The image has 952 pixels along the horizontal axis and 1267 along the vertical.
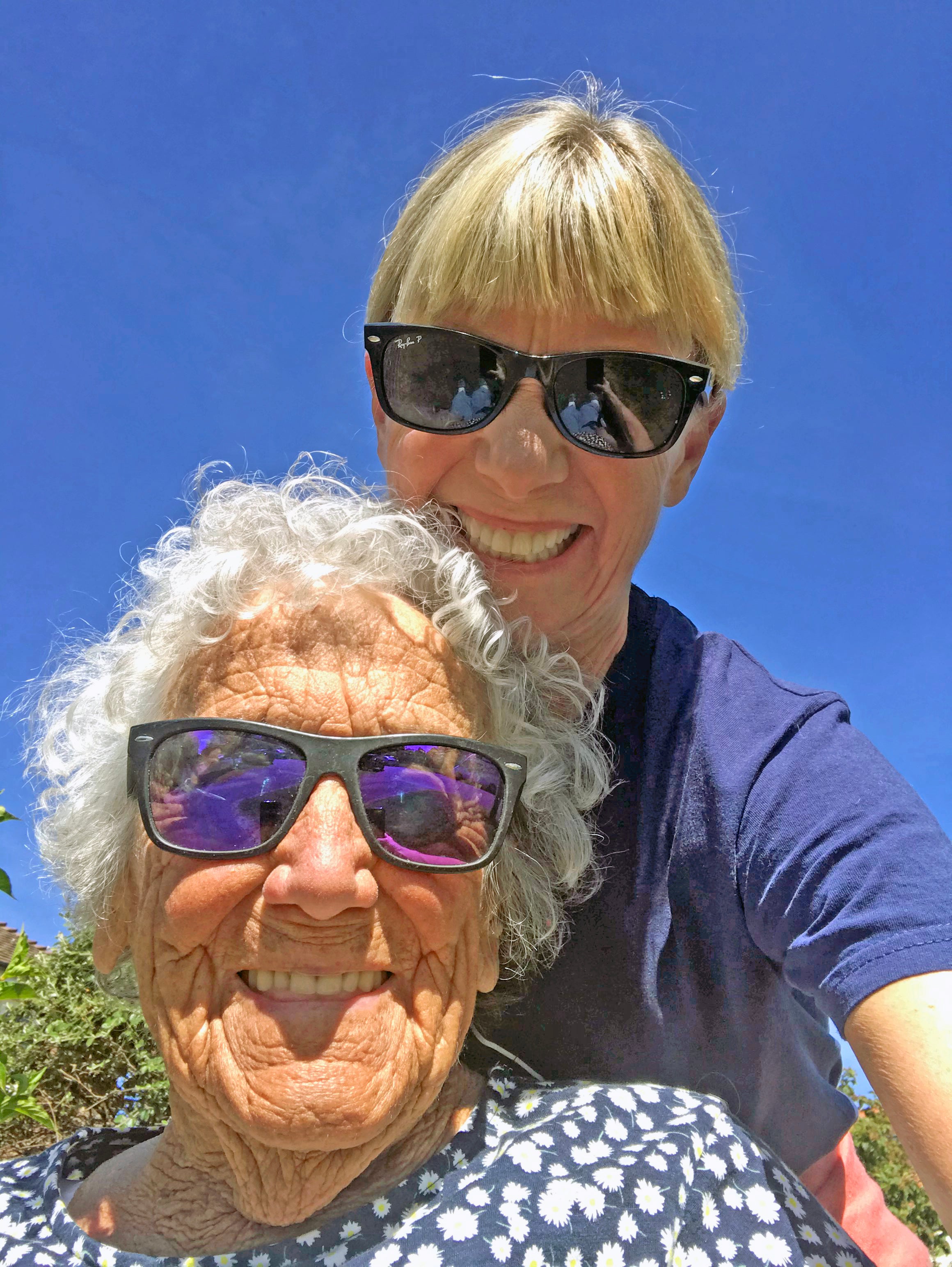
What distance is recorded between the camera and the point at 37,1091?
6531 mm

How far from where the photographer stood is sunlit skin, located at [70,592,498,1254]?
1775 millimetres

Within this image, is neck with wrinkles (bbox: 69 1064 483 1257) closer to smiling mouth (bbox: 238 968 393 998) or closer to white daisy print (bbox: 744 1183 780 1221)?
smiling mouth (bbox: 238 968 393 998)

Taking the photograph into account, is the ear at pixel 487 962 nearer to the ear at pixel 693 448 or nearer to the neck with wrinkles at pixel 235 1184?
the neck with wrinkles at pixel 235 1184

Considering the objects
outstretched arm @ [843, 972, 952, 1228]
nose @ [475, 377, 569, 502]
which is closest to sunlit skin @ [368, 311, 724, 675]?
nose @ [475, 377, 569, 502]

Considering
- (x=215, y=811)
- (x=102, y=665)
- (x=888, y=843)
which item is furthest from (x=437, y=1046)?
(x=102, y=665)

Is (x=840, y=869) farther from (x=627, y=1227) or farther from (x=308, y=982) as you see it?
(x=308, y=982)

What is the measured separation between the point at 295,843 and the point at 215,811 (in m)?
0.18

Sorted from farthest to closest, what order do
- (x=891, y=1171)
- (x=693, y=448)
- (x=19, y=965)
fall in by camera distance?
(x=891, y=1171)
(x=19, y=965)
(x=693, y=448)

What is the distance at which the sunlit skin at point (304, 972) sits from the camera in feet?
5.82

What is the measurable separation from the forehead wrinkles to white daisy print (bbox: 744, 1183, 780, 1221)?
1101mm

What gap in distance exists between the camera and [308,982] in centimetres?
183

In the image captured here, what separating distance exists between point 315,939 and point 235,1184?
1.89ft

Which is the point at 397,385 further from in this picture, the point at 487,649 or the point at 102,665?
the point at 102,665

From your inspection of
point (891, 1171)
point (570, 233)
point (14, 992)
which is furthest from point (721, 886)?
point (891, 1171)
